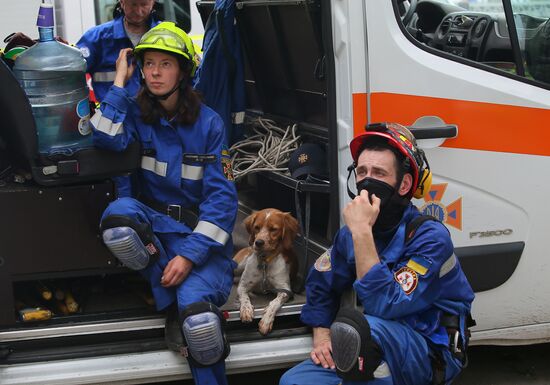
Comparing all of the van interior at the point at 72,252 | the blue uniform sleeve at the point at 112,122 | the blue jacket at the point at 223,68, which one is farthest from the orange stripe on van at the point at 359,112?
the blue jacket at the point at 223,68

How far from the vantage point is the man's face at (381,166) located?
2.97 meters

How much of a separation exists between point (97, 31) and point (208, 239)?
1.58m

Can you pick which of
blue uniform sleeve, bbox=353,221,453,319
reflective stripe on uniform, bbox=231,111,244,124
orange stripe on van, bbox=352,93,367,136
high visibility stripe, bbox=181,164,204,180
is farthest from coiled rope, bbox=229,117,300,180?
blue uniform sleeve, bbox=353,221,453,319

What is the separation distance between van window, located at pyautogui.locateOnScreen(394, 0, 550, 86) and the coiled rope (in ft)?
2.93

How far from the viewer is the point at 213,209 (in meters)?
3.68

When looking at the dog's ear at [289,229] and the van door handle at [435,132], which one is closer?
the van door handle at [435,132]

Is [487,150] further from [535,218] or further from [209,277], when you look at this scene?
[209,277]

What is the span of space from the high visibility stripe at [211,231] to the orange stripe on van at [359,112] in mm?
721

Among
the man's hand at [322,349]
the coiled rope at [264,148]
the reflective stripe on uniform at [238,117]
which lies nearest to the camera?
the man's hand at [322,349]

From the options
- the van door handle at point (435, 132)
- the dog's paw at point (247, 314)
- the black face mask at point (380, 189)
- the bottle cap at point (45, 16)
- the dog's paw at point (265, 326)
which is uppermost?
the bottle cap at point (45, 16)

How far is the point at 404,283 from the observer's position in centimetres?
287

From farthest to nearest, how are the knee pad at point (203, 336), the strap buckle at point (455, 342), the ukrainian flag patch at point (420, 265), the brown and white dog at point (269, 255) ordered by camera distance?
the brown and white dog at point (269, 255)
the knee pad at point (203, 336)
the strap buckle at point (455, 342)
the ukrainian flag patch at point (420, 265)

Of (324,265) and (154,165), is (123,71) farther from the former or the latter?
(324,265)

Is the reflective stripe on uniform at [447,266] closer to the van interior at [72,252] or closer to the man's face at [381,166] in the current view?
the man's face at [381,166]
